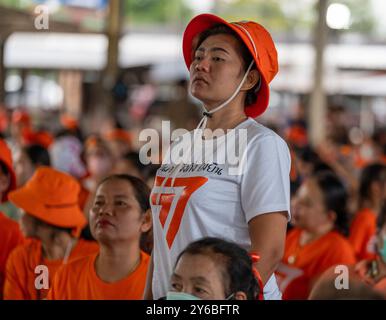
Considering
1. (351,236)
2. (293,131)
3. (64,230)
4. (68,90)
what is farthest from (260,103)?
(68,90)

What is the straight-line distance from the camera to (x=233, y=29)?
322cm

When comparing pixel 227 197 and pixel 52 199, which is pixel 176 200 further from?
pixel 52 199

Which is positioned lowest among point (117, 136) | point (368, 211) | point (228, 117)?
point (368, 211)

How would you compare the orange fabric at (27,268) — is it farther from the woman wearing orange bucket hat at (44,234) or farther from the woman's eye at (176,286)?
the woman's eye at (176,286)

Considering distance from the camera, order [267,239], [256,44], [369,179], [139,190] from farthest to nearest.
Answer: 1. [369,179]
2. [139,190]
3. [256,44]
4. [267,239]

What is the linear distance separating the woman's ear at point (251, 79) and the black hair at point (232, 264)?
0.63 metres

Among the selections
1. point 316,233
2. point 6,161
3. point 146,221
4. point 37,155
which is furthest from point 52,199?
point 37,155

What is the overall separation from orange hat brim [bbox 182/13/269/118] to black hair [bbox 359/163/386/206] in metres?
4.20

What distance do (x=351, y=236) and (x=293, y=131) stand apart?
7954mm

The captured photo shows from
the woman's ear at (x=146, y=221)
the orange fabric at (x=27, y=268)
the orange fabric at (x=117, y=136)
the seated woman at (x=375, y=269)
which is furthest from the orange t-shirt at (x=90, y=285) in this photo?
the orange fabric at (x=117, y=136)

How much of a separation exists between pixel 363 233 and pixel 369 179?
1163 mm

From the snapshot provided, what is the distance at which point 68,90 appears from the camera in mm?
22812

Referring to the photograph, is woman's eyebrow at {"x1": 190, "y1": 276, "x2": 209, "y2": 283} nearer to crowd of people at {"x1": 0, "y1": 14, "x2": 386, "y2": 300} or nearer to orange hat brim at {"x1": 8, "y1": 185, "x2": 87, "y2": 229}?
crowd of people at {"x1": 0, "y1": 14, "x2": 386, "y2": 300}

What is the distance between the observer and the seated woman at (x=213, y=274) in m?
2.82
